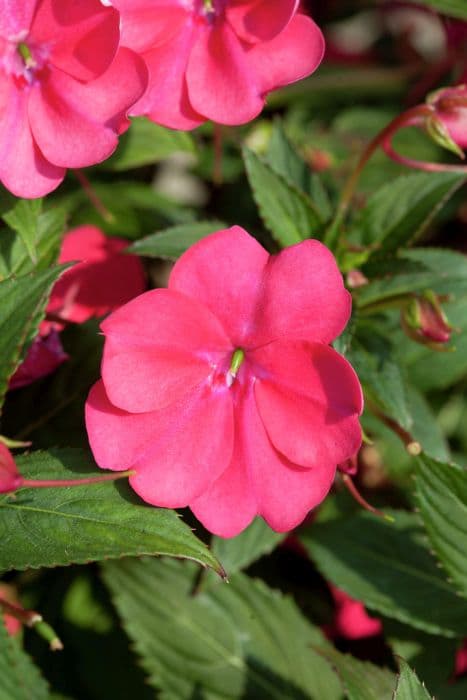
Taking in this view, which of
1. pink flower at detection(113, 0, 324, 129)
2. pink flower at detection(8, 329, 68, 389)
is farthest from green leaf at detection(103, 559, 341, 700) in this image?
pink flower at detection(113, 0, 324, 129)

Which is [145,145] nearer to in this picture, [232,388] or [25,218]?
[25,218]

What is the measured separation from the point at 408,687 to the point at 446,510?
0.65 ft

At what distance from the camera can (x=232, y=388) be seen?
73 centimetres

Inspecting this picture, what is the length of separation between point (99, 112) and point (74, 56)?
5 centimetres

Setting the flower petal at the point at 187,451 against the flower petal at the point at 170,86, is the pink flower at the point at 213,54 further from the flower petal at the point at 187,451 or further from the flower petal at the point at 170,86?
the flower petal at the point at 187,451

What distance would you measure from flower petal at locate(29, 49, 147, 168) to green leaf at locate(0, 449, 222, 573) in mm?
243

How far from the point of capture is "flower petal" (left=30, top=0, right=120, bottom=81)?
2.23 ft

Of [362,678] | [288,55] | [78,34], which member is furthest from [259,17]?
[362,678]

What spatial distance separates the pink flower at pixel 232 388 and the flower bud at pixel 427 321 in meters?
0.19

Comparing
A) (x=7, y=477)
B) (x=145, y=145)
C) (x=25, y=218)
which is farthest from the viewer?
(x=145, y=145)

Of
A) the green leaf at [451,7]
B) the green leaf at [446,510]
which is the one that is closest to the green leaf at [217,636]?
the green leaf at [446,510]

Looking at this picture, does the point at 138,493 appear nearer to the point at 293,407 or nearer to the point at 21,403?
the point at 293,407

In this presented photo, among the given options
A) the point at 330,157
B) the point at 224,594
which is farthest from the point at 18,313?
the point at 330,157

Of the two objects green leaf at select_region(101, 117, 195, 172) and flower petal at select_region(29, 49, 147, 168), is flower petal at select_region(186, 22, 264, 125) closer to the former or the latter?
flower petal at select_region(29, 49, 147, 168)
